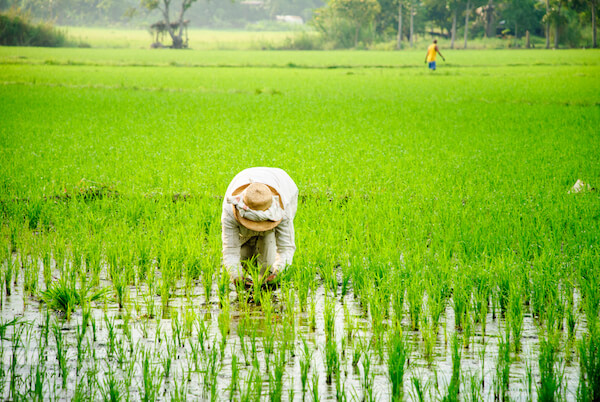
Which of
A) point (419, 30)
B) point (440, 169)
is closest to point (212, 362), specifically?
point (440, 169)

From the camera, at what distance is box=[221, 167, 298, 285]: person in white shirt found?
3000 mm

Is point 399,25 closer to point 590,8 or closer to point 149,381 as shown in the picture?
point 590,8

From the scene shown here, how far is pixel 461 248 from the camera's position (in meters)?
4.30

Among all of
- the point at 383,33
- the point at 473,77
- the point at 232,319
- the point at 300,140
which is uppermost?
the point at 383,33

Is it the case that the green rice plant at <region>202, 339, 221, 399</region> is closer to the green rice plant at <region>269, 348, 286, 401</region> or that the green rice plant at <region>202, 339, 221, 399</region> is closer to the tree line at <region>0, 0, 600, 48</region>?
the green rice plant at <region>269, 348, 286, 401</region>

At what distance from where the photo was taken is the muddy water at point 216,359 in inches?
101

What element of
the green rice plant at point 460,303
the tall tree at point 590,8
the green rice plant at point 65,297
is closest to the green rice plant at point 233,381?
the green rice plant at point 65,297

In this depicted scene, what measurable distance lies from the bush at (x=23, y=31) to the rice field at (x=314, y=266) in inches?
777

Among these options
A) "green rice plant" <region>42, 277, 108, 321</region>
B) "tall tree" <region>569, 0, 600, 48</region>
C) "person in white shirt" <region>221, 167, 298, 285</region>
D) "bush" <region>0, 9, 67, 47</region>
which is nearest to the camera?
"person in white shirt" <region>221, 167, 298, 285</region>

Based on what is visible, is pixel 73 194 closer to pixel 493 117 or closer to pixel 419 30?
pixel 493 117

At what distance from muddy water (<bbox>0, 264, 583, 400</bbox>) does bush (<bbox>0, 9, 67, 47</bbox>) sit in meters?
27.6

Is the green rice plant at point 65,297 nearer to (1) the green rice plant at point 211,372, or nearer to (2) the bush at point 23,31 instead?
(1) the green rice plant at point 211,372

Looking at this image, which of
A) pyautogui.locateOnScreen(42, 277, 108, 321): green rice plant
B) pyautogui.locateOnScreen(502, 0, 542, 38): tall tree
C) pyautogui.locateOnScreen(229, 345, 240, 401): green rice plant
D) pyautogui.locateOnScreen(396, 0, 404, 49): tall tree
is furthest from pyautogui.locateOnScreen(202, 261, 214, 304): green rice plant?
pyautogui.locateOnScreen(502, 0, 542, 38): tall tree

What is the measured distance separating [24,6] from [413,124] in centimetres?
3293
